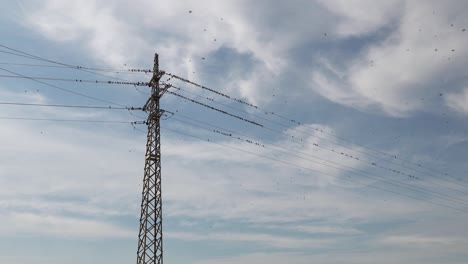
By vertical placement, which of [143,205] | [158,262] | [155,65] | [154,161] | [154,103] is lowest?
[158,262]

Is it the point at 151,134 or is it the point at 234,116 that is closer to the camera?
the point at 151,134

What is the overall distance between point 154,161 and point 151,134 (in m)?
2.52

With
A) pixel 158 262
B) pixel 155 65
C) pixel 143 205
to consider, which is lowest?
pixel 158 262

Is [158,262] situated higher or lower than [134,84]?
lower

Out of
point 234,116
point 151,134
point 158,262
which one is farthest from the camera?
point 234,116

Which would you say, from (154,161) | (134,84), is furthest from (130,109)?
(154,161)

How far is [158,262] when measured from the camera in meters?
44.9

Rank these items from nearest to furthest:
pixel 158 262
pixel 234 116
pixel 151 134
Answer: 1. pixel 158 262
2. pixel 151 134
3. pixel 234 116

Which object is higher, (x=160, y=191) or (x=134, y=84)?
(x=134, y=84)

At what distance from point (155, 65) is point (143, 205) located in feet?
43.5

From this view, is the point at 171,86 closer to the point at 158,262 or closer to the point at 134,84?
the point at 134,84

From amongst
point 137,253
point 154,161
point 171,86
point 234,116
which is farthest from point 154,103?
point 137,253

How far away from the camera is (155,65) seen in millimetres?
49781

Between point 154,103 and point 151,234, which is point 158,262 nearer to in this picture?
point 151,234
